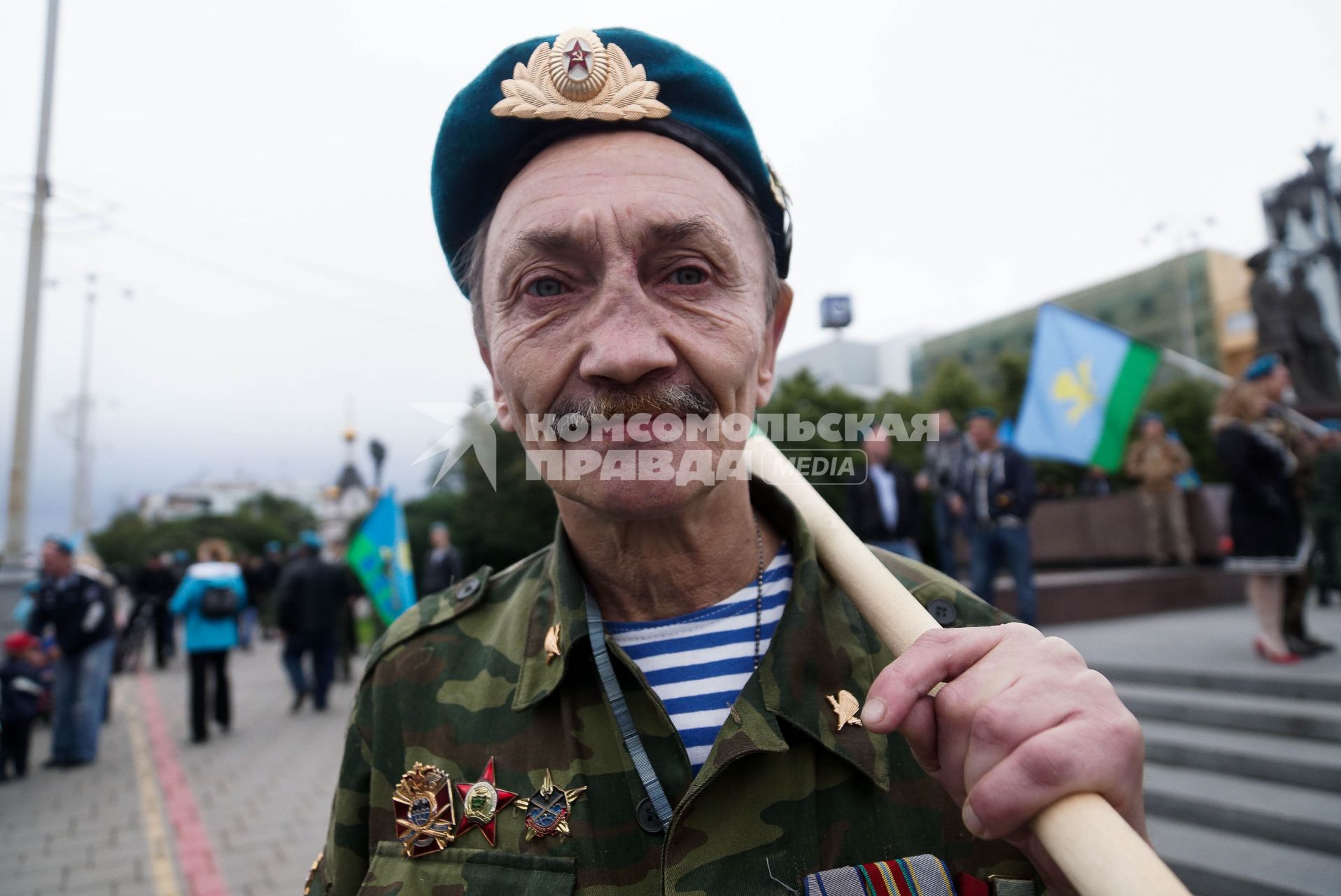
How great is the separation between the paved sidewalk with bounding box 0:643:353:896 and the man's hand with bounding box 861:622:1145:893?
15.0 feet

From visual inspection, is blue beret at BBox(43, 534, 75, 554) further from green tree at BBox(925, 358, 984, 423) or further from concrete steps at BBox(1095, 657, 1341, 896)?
green tree at BBox(925, 358, 984, 423)

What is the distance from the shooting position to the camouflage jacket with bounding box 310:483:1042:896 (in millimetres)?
1208

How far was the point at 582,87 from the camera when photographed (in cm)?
146

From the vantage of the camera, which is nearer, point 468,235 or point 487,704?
point 487,704

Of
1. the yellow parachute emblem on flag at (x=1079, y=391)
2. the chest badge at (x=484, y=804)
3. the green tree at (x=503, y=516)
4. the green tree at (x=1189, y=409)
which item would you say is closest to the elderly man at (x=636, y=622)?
the chest badge at (x=484, y=804)

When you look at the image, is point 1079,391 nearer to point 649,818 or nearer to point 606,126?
point 606,126

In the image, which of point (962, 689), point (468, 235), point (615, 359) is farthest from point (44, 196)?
point (962, 689)

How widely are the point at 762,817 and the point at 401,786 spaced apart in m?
0.63

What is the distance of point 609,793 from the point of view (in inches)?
50.0

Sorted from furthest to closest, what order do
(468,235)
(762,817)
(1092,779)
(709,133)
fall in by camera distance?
(468,235)
(709,133)
(762,817)
(1092,779)

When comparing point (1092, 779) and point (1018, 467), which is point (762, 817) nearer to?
point (1092, 779)

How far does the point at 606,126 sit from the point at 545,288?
328mm

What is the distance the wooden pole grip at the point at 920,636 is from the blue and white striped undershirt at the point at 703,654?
0.15m

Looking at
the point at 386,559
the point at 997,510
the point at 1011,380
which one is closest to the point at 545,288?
the point at 997,510
